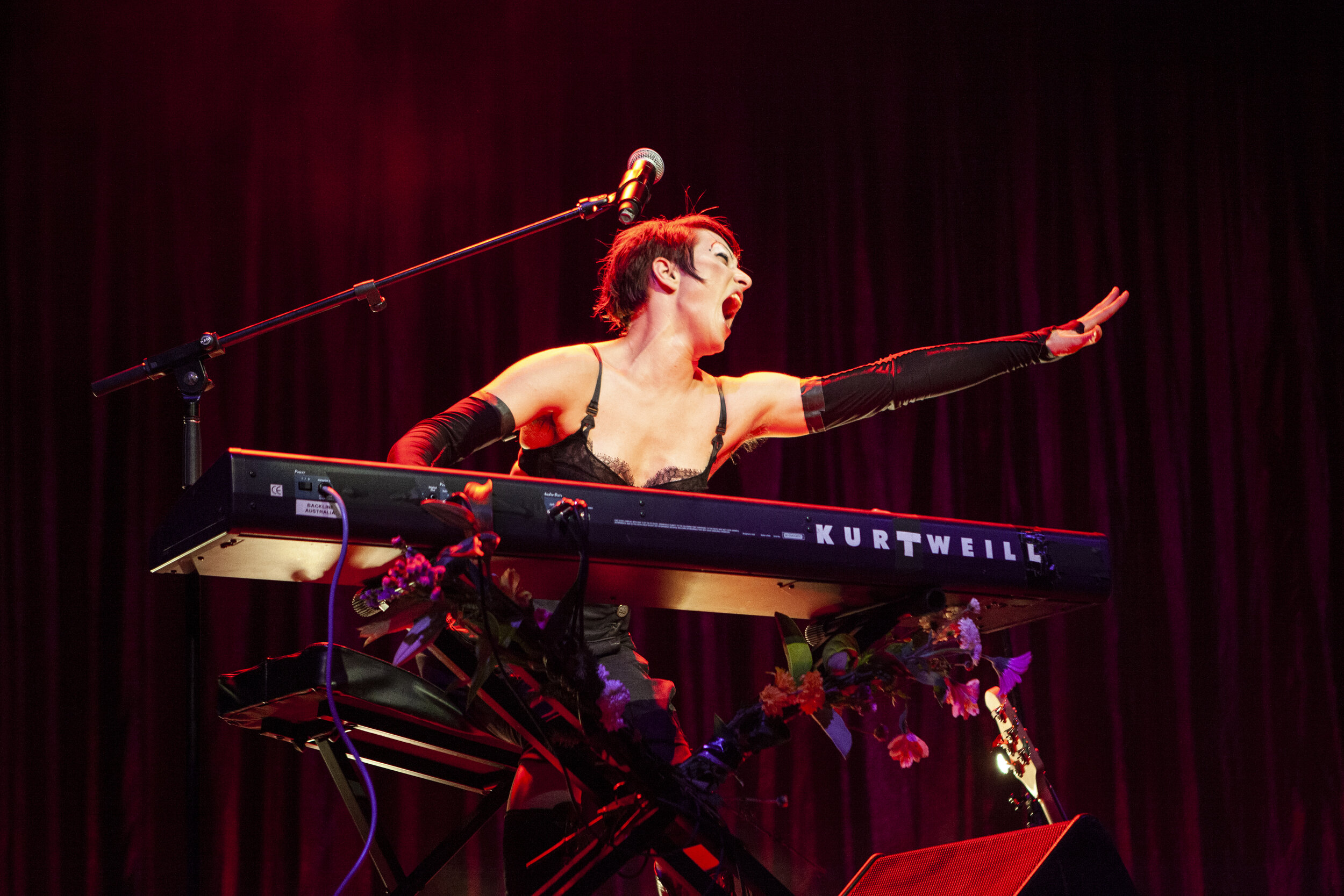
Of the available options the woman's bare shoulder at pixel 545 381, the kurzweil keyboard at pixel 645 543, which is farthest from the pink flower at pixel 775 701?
the woman's bare shoulder at pixel 545 381

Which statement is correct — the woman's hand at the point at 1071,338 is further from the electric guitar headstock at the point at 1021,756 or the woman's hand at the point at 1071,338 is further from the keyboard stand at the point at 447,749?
the keyboard stand at the point at 447,749

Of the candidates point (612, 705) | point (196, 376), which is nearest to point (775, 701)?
point (612, 705)

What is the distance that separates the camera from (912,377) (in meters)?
2.15

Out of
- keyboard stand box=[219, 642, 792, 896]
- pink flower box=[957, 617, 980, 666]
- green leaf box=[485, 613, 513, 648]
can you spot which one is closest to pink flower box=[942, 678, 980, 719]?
pink flower box=[957, 617, 980, 666]

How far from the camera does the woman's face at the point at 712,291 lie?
85.5 inches

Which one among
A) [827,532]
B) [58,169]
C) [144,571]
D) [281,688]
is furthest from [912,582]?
[58,169]

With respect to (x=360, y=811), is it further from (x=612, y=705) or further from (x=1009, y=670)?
(x=1009, y=670)

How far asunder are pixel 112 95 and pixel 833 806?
2.93 m

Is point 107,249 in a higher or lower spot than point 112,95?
lower

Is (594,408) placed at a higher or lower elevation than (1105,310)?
lower

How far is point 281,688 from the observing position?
156 centimetres

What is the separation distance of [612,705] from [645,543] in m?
0.19

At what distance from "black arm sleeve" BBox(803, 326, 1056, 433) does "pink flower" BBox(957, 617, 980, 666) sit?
2.19 ft

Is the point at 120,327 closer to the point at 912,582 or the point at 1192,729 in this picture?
the point at 912,582
